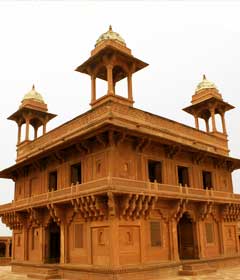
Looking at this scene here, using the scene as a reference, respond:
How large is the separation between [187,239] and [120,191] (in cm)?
822

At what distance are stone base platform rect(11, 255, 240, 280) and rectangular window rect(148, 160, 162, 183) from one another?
15.0ft

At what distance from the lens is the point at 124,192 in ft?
49.5

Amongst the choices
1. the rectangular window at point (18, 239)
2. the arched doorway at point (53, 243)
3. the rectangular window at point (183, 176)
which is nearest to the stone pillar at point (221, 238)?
the rectangular window at point (183, 176)

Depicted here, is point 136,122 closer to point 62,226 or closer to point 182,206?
point 182,206

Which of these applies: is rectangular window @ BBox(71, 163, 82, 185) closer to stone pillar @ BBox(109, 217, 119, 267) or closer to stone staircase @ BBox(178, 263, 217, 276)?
stone pillar @ BBox(109, 217, 119, 267)

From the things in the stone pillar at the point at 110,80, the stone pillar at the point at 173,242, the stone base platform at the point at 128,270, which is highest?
the stone pillar at the point at 110,80

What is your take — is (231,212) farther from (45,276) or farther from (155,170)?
(45,276)

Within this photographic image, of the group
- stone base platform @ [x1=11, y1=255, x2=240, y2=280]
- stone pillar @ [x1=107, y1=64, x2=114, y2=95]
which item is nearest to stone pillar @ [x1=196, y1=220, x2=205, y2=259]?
stone base platform @ [x1=11, y1=255, x2=240, y2=280]

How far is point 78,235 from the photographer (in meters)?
17.9

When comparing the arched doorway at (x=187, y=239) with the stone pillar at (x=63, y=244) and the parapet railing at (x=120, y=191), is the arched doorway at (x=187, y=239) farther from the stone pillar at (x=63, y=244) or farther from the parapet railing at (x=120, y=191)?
the stone pillar at (x=63, y=244)

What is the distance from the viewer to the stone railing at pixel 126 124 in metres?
18.0

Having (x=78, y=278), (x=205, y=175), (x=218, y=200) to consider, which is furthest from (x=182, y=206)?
(x=78, y=278)

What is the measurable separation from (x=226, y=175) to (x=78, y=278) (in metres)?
13.1

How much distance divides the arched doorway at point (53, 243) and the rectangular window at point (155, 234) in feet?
20.6
